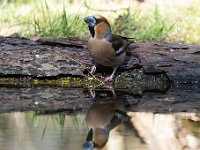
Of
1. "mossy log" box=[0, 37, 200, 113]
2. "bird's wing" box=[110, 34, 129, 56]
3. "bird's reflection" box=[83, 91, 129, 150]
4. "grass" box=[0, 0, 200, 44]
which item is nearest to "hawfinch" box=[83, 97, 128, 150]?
"bird's reflection" box=[83, 91, 129, 150]

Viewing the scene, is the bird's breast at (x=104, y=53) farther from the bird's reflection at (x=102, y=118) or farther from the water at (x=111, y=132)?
the water at (x=111, y=132)

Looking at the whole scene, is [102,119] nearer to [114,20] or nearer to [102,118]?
[102,118]

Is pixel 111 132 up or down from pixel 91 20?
down

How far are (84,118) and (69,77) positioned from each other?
1.38 m

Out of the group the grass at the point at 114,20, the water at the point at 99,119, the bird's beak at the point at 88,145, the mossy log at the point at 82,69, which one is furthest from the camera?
the grass at the point at 114,20

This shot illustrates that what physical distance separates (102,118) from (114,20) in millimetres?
3730

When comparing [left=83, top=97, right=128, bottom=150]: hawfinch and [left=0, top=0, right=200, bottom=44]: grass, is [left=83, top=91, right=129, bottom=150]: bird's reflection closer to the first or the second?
[left=83, top=97, right=128, bottom=150]: hawfinch

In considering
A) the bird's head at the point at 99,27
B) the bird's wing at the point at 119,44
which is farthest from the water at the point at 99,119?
the bird's head at the point at 99,27

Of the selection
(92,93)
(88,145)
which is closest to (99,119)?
(88,145)

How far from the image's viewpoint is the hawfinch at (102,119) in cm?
433

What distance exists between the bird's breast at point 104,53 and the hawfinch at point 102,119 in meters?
0.63

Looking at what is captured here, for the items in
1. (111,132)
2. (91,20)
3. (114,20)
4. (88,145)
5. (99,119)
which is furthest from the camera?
(114,20)

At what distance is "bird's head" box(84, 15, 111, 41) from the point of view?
6305mm

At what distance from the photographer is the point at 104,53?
6.30 metres
